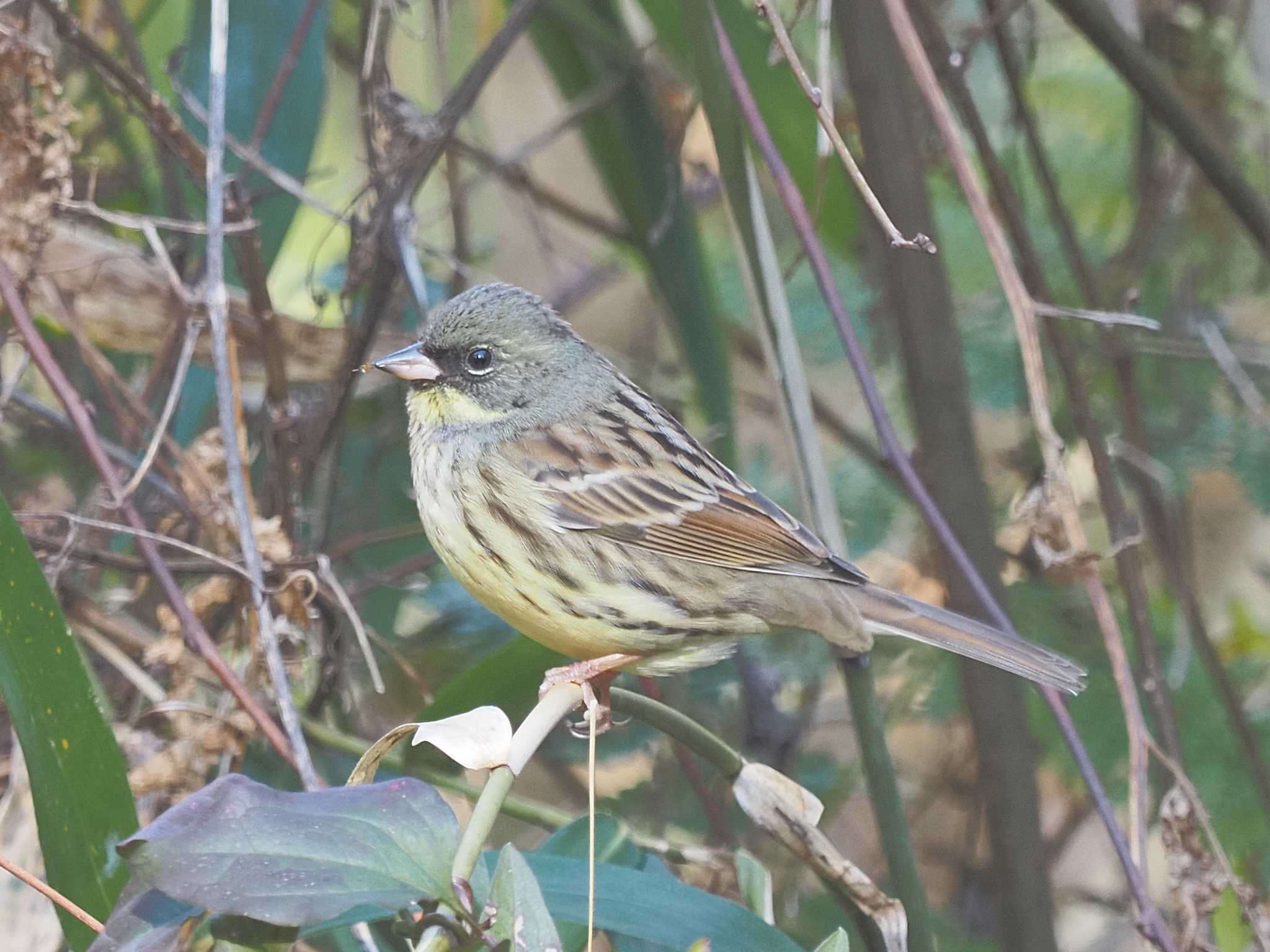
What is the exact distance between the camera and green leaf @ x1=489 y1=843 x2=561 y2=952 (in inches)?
37.0

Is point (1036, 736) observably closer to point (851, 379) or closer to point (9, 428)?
point (851, 379)

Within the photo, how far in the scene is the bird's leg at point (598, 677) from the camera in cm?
175

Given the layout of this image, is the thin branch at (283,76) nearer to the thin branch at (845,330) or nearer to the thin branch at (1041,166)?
the thin branch at (845,330)

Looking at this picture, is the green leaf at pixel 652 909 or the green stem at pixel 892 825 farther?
the green stem at pixel 892 825

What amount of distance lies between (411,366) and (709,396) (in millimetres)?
760

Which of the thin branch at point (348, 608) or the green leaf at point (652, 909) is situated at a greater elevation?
the thin branch at point (348, 608)

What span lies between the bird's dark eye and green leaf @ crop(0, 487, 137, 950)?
78 cm

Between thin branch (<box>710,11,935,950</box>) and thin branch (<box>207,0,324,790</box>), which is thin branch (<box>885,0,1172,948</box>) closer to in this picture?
thin branch (<box>710,11,935,950</box>)

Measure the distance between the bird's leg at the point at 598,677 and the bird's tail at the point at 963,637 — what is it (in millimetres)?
377

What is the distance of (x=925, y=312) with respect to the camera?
Result: 7.14 ft

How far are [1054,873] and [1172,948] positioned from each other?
7.17 ft

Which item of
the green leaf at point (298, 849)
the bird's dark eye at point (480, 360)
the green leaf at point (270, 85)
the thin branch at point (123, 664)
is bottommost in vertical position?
the thin branch at point (123, 664)

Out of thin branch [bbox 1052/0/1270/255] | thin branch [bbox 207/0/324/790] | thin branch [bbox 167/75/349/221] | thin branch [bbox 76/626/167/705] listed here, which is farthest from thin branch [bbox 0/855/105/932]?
thin branch [bbox 1052/0/1270/255]

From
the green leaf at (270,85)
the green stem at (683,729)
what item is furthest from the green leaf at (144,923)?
the green leaf at (270,85)
